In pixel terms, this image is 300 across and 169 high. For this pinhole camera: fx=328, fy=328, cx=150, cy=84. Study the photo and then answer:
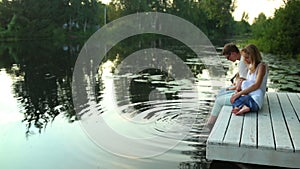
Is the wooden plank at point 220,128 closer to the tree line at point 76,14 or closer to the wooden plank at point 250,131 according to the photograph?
the wooden plank at point 250,131

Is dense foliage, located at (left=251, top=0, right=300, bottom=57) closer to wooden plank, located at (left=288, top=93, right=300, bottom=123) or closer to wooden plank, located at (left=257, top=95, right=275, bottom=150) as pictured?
wooden plank, located at (left=288, top=93, right=300, bottom=123)

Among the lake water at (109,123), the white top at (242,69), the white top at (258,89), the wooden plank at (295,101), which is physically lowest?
the lake water at (109,123)

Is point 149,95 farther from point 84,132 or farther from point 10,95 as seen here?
point 10,95

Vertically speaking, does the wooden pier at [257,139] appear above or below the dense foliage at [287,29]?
below

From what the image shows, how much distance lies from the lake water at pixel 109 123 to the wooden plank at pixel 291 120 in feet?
3.91

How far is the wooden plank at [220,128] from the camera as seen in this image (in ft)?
11.5

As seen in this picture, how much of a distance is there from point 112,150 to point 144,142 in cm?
54

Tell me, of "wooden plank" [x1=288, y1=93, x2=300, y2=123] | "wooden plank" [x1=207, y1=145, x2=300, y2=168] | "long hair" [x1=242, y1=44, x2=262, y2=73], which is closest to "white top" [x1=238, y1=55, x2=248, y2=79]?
"long hair" [x1=242, y1=44, x2=262, y2=73]

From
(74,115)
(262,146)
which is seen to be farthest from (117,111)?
(262,146)

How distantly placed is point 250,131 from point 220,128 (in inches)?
13.6

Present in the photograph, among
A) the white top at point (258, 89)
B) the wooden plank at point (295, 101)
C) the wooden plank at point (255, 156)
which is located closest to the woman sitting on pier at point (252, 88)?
the white top at point (258, 89)

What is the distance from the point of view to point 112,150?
4922 millimetres

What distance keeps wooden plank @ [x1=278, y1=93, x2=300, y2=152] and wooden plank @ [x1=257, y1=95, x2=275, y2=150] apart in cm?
22

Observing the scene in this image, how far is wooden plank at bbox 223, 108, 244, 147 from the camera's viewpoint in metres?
3.45
